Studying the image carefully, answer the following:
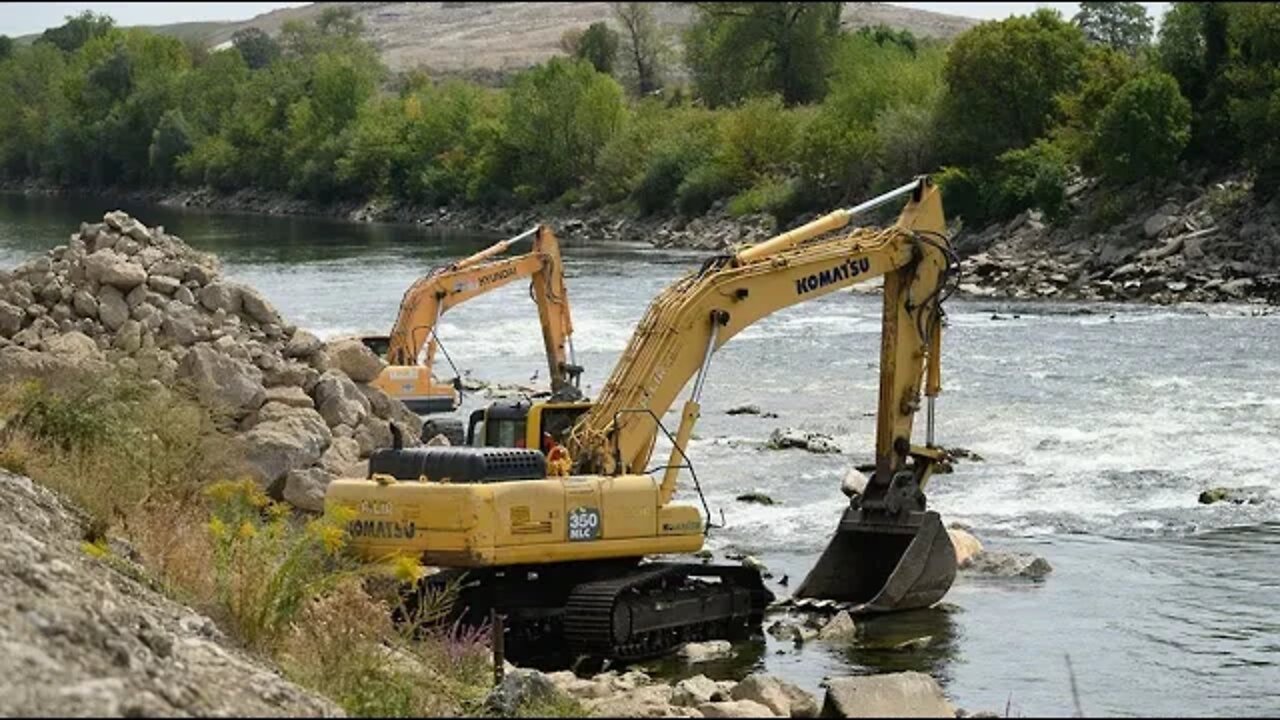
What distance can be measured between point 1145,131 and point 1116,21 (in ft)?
235

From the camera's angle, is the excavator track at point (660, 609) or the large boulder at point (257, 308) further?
the large boulder at point (257, 308)

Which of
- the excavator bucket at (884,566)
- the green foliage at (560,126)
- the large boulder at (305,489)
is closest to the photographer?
the excavator bucket at (884,566)

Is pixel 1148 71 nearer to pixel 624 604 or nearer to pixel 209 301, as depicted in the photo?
pixel 209 301

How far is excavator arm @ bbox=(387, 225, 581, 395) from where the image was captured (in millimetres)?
32719

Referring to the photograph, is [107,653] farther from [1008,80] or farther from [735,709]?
[1008,80]

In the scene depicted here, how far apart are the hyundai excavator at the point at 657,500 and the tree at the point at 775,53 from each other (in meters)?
83.7

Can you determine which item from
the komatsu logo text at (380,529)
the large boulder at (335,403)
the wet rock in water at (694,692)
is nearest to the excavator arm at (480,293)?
the large boulder at (335,403)

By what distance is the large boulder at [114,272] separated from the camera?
2673 cm

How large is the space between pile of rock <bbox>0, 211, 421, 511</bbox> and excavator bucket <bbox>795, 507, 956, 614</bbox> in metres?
5.18

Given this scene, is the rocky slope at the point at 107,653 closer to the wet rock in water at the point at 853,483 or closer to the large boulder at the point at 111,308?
the large boulder at the point at 111,308

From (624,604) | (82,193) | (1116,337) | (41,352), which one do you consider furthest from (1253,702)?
(82,193)

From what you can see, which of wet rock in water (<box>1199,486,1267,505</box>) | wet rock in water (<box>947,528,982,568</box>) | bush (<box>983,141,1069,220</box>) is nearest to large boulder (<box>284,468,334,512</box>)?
wet rock in water (<box>947,528,982,568</box>)

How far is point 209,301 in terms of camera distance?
2722 cm

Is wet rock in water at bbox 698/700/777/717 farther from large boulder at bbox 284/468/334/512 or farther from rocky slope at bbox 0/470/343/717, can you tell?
large boulder at bbox 284/468/334/512
